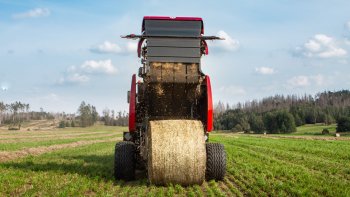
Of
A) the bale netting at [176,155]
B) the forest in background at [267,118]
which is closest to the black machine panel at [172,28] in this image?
the bale netting at [176,155]

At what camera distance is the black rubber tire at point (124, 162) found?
12000 mm

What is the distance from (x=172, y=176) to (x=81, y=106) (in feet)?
485

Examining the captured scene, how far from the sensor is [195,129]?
1090 centimetres

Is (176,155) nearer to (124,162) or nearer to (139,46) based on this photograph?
(124,162)

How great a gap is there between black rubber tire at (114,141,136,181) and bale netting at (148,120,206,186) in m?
1.38

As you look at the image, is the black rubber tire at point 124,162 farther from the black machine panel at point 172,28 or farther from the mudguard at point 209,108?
the black machine panel at point 172,28

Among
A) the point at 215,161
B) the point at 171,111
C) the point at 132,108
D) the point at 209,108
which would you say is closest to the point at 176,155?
the point at 215,161

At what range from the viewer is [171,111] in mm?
13008

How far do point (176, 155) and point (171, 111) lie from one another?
265cm

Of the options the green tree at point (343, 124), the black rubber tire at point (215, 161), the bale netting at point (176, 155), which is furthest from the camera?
the green tree at point (343, 124)

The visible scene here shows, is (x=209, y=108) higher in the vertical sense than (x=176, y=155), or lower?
higher

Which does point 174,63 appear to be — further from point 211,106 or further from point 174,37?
point 211,106

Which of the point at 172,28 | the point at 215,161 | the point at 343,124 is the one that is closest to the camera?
the point at 215,161

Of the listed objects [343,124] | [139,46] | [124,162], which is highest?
[139,46]
